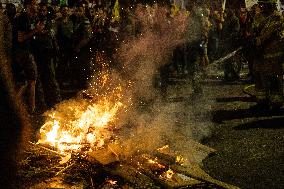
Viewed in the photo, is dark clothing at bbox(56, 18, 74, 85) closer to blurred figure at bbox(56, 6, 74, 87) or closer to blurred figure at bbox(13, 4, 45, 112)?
blurred figure at bbox(56, 6, 74, 87)

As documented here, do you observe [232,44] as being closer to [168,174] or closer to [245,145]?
[245,145]

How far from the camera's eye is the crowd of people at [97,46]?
941 centimetres

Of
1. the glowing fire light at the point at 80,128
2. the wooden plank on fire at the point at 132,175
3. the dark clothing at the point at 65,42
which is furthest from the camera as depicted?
the dark clothing at the point at 65,42

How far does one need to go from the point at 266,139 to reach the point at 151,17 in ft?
21.9

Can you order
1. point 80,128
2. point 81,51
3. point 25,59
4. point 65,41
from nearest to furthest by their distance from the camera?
point 80,128 → point 25,59 → point 81,51 → point 65,41

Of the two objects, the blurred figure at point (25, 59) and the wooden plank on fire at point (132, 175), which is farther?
the blurred figure at point (25, 59)

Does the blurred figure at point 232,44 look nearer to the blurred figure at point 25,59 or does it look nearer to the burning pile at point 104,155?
the burning pile at point 104,155

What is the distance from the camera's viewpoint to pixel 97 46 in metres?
12.3

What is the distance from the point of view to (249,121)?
9094 millimetres

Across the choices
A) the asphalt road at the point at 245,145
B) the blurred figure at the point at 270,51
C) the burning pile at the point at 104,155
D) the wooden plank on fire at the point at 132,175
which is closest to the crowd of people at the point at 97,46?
the blurred figure at the point at 270,51

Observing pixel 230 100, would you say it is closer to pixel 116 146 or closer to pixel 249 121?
pixel 249 121

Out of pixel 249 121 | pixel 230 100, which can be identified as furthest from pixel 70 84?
pixel 249 121

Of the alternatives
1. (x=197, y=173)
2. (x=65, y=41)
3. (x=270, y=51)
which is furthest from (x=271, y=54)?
(x=65, y=41)

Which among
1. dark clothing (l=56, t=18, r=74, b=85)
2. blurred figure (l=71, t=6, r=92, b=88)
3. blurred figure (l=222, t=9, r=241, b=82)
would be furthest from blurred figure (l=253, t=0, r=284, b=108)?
dark clothing (l=56, t=18, r=74, b=85)
